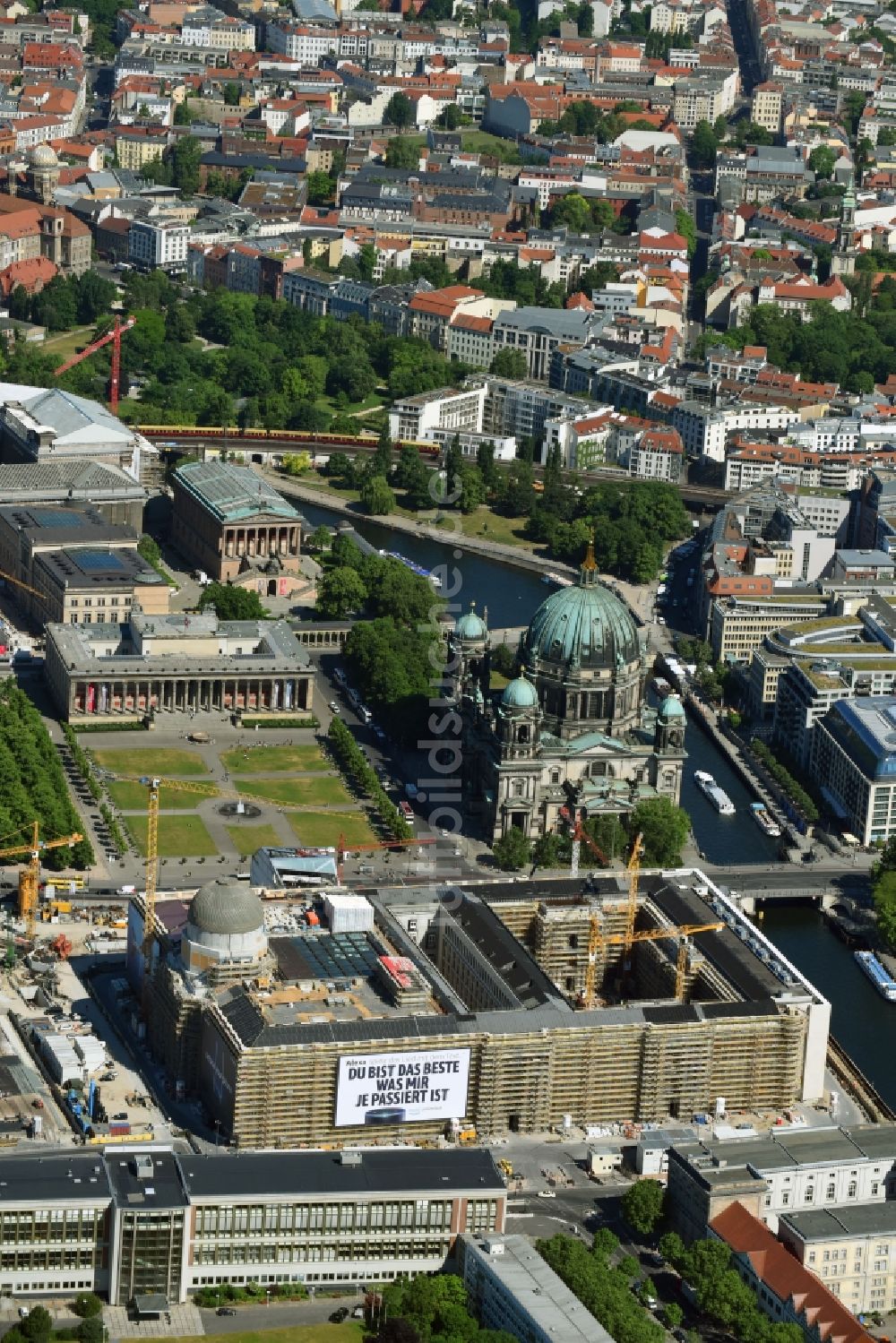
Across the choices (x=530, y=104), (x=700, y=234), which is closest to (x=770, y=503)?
(x=700, y=234)

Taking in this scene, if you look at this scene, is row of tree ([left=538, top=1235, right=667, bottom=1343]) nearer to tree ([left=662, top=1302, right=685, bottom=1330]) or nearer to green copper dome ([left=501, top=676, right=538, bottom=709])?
tree ([left=662, top=1302, right=685, bottom=1330])

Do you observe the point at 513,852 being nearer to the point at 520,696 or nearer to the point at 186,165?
the point at 520,696

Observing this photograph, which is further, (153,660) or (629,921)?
(153,660)

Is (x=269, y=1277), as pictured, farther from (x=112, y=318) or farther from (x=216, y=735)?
(x=112, y=318)

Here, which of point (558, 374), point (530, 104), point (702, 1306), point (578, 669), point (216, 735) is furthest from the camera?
point (530, 104)

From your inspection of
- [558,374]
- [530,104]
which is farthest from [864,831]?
[530,104]

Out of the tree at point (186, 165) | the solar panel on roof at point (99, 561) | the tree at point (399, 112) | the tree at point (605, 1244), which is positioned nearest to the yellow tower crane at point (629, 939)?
the tree at point (605, 1244)

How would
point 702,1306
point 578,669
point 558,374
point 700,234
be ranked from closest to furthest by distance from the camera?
point 702,1306 → point 578,669 → point 558,374 → point 700,234

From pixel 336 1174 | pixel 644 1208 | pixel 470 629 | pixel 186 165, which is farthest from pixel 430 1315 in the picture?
pixel 186 165
